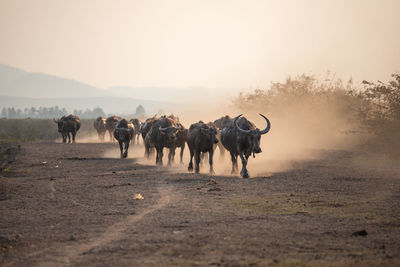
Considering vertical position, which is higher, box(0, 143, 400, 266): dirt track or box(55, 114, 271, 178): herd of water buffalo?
box(55, 114, 271, 178): herd of water buffalo

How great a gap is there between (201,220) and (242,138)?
30.1 feet

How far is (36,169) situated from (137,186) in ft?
28.5

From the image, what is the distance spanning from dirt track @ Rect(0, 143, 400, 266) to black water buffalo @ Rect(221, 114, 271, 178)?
1.13 meters

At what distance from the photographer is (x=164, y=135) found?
25234 millimetres

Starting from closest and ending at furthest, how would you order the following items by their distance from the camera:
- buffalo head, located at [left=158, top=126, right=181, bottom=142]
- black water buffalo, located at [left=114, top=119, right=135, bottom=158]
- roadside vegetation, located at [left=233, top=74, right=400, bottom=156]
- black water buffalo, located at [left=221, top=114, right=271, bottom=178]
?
black water buffalo, located at [left=221, top=114, right=271, bottom=178]
buffalo head, located at [left=158, top=126, right=181, bottom=142]
black water buffalo, located at [left=114, top=119, right=135, bottom=158]
roadside vegetation, located at [left=233, top=74, right=400, bottom=156]

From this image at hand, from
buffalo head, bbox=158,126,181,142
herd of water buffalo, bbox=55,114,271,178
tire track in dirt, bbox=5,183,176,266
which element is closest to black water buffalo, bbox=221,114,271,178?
herd of water buffalo, bbox=55,114,271,178

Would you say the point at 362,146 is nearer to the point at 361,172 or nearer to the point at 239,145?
the point at 361,172

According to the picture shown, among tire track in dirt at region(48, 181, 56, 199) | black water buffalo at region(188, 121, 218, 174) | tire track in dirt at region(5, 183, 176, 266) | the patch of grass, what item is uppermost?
black water buffalo at region(188, 121, 218, 174)

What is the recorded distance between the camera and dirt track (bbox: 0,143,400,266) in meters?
8.12

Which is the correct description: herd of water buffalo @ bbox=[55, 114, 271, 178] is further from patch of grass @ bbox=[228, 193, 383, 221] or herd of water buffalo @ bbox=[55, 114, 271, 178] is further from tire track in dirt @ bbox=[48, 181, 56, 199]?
tire track in dirt @ bbox=[48, 181, 56, 199]

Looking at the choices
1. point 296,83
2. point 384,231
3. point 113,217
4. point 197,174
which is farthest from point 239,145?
point 296,83

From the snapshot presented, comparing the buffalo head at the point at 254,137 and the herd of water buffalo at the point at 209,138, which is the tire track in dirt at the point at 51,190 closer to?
the herd of water buffalo at the point at 209,138

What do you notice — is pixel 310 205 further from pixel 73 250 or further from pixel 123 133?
pixel 123 133

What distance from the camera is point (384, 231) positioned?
9.64m
